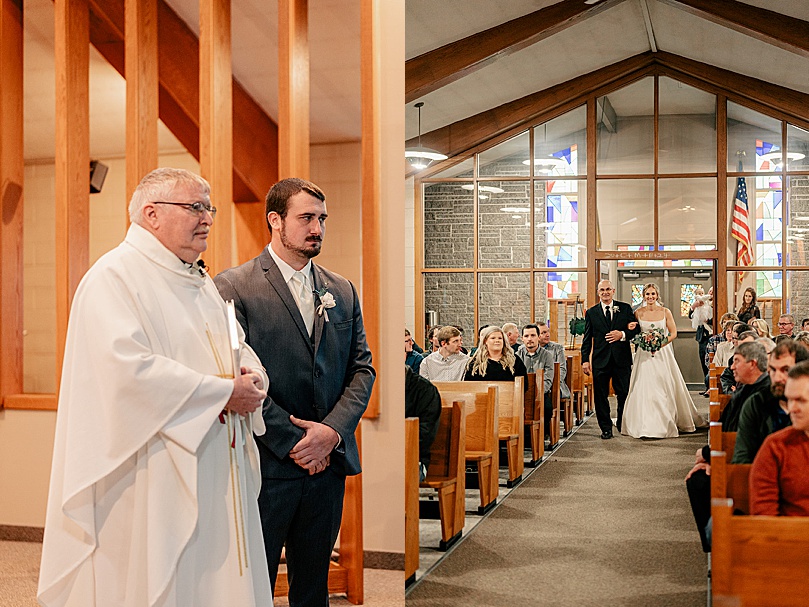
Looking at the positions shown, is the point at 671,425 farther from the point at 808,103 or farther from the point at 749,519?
the point at 808,103

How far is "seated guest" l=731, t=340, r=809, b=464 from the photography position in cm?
171

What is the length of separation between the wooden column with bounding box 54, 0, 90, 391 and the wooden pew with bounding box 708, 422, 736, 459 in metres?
3.39

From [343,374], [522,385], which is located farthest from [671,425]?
[343,374]

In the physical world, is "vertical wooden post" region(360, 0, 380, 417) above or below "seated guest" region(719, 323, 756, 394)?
above

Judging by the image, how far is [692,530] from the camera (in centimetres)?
210

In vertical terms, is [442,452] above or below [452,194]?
below

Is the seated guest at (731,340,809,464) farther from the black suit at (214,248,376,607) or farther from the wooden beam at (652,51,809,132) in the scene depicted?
the black suit at (214,248,376,607)

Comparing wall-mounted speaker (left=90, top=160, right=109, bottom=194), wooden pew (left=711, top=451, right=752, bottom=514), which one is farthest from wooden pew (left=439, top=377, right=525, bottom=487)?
wall-mounted speaker (left=90, top=160, right=109, bottom=194)

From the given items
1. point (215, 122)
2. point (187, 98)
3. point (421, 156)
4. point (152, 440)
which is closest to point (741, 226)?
point (421, 156)

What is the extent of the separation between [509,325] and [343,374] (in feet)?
1.58

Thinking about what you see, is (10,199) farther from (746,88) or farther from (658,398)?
(746,88)

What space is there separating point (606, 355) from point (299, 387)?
0.79 m

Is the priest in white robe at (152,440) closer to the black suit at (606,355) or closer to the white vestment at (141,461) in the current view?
the white vestment at (141,461)

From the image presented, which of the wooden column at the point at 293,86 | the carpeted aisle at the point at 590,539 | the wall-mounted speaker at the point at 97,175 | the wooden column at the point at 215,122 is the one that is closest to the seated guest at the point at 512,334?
the carpeted aisle at the point at 590,539
